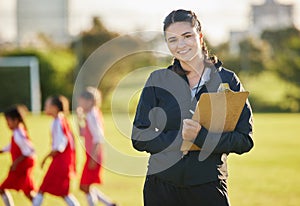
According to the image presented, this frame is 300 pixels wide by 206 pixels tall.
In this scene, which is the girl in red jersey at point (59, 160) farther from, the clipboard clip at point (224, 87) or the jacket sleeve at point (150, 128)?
Answer: the clipboard clip at point (224, 87)

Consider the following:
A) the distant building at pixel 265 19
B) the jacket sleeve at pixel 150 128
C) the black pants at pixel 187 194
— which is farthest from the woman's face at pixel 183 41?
the distant building at pixel 265 19

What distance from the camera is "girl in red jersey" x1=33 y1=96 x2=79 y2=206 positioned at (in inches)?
352

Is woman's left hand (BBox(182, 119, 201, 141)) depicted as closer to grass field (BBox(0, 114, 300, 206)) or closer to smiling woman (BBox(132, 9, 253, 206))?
smiling woman (BBox(132, 9, 253, 206))

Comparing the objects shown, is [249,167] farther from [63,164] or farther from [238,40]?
[238,40]

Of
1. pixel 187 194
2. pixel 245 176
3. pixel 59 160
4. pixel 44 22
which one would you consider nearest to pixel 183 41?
pixel 187 194

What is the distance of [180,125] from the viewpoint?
423 centimetres

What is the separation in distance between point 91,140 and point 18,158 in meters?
1.26

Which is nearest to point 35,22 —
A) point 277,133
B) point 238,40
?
point 238,40

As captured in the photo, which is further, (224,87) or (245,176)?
(245,176)

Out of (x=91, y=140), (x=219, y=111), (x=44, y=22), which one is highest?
(x=219, y=111)

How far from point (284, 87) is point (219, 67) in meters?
46.2

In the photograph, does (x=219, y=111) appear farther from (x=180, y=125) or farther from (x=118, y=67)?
(x=118, y=67)

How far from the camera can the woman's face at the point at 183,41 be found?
4262mm

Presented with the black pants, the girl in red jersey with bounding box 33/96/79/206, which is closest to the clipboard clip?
the black pants
